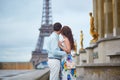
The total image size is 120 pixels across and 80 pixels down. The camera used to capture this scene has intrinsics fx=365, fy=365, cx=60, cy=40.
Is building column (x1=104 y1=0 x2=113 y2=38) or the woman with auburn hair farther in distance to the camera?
building column (x1=104 y1=0 x2=113 y2=38)

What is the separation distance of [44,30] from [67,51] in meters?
84.1

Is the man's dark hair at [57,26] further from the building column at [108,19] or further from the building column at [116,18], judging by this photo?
the building column at [108,19]

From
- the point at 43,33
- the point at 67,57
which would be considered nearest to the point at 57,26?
the point at 67,57

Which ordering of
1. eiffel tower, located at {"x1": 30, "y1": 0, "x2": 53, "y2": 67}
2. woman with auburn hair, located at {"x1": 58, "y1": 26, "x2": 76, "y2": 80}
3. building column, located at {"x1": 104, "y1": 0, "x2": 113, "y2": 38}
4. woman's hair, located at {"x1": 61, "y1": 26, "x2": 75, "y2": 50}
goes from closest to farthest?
woman with auburn hair, located at {"x1": 58, "y1": 26, "x2": 76, "y2": 80} → woman's hair, located at {"x1": 61, "y1": 26, "x2": 75, "y2": 50} → building column, located at {"x1": 104, "y1": 0, "x2": 113, "y2": 38} → eiffel tower, located at {"x1": 30, "y1": 0, "x2": 53, "y2": 67}

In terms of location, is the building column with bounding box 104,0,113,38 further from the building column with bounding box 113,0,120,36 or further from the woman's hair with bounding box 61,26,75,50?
the woman's hair with bounding box 61,26,75,50

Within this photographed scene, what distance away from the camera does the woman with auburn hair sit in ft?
21.6

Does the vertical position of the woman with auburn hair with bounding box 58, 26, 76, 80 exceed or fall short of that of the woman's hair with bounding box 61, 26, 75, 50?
it falls short

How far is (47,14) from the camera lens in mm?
102250

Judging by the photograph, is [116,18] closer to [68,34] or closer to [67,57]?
[68,34]

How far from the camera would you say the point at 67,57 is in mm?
6676

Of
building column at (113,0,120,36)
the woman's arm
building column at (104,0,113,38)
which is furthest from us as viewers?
building column at (104,0,113,38)

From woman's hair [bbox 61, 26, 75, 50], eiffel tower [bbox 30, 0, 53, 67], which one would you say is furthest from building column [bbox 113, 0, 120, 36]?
eiffel tower [bbox 30, 0, 53, 67]

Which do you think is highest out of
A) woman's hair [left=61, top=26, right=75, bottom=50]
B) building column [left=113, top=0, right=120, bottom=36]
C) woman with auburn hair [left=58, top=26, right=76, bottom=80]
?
building column [left=113, top=0, right=120, bottom=36]

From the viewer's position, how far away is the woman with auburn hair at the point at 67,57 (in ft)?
21.6
